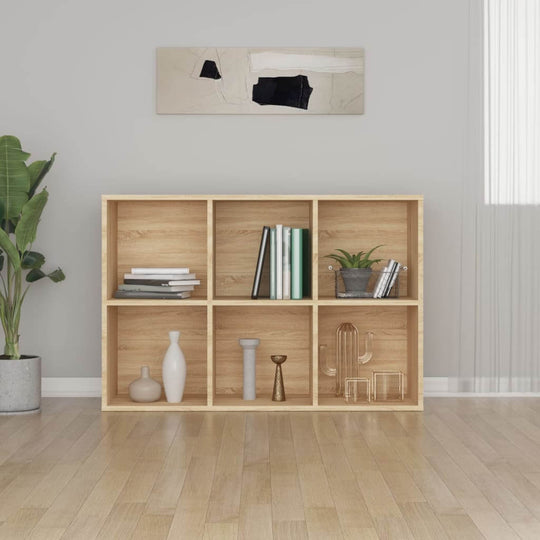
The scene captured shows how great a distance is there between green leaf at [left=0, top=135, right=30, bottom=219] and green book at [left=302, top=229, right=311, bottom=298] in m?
1.33

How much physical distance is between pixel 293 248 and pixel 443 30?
1.42m

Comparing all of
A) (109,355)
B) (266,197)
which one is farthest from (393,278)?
(109,355)

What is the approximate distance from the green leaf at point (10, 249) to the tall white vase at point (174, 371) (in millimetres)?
794

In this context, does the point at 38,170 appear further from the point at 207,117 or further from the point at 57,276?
the point at 207,117

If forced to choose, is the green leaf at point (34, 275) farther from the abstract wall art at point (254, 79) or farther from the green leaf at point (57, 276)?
the abstract wall art at point (254, 79)

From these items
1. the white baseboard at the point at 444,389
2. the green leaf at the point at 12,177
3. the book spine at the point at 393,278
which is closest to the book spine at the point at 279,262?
the book spine at the point at 393,278

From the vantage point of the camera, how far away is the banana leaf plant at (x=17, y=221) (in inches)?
162

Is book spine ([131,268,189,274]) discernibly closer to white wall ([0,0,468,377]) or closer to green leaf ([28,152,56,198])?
white wall ([0,0,468,377])

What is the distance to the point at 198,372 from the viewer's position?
15.0ft

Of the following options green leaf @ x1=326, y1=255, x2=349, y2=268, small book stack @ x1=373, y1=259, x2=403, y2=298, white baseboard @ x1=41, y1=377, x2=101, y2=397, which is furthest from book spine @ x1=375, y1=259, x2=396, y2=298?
white baseboard @ x1=41, y1=377, x2=101, y2=397

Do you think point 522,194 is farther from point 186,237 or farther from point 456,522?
point 456,522

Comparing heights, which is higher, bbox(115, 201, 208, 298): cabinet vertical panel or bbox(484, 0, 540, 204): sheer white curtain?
bbox(484, 0, 540, 204): sheer white curtain

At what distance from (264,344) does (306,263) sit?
489 mm

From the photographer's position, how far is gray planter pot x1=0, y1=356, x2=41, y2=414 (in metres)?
4.13
